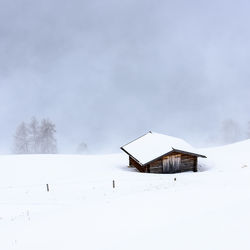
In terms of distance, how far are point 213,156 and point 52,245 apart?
107 ft

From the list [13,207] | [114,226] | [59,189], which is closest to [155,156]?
[59,189]

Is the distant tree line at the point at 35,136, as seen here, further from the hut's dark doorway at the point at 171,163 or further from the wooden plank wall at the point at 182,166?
the hut's dark doorway at the point at 171,163

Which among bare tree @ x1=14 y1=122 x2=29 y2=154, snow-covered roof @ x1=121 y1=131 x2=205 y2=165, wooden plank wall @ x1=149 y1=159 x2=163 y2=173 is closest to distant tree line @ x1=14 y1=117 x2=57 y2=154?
bare tree @ x1=14 y1=122 x2=29 y2=154

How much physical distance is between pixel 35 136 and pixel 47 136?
4.49 meters

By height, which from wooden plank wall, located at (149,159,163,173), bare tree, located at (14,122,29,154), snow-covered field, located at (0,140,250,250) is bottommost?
wooden plank wall, located at (149,159,163,173)

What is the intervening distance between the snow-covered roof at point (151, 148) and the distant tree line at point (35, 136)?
31.3m

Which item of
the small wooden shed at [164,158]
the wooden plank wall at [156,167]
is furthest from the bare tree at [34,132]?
the wooden plank wall at [156,167]

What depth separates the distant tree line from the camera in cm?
5069

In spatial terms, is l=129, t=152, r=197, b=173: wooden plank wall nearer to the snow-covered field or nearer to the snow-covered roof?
the snow-covered roof

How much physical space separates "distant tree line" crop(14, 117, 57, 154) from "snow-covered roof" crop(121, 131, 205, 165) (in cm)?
3133

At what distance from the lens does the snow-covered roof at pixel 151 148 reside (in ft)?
76.8

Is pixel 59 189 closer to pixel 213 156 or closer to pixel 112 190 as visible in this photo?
pixel 112 190

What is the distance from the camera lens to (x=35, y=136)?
53.6m

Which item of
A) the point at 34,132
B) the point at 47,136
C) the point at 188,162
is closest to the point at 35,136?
the point at 34,132
